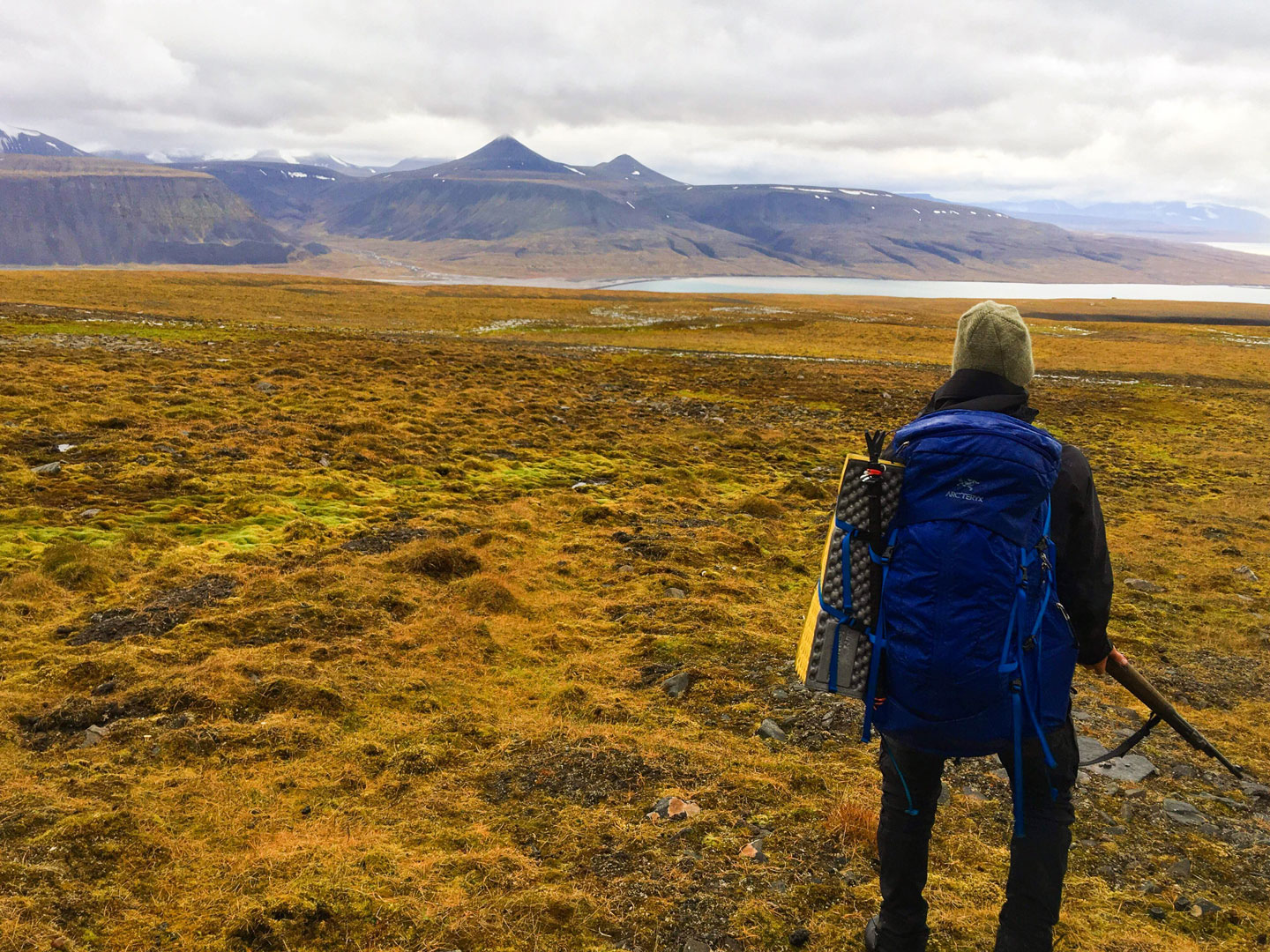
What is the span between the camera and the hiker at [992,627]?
3.45 m

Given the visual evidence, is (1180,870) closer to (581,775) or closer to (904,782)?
(904,782)

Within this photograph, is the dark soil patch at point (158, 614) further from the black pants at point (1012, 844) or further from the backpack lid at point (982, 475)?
the backpack lid at point (982, 475)

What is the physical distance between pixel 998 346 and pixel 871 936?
3.54 m

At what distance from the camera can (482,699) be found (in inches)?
287

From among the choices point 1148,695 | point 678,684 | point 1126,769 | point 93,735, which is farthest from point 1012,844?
point 93,735

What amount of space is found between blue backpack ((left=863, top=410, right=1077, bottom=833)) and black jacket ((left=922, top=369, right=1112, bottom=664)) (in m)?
0.15

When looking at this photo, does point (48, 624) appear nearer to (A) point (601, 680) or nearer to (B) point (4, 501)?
(B) point (4, 501)

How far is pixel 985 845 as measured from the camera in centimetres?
543

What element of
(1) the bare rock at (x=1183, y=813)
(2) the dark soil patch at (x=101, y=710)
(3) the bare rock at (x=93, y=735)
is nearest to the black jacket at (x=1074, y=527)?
(1) the bare rock at (x=1183, y=813)

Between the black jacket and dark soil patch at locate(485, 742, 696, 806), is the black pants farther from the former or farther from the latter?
dark soil patch at locate(485, 742, 696, 806)

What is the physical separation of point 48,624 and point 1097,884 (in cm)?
994

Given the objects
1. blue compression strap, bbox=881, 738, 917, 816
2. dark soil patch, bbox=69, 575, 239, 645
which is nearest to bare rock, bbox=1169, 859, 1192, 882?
blue compression strap, bbox=881, 738, 917, 816

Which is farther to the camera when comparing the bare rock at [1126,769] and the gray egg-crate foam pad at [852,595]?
the bare rock at [1126,769]

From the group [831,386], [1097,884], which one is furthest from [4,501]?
[831,386]
